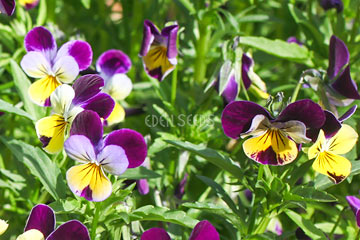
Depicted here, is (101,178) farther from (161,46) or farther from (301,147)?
(161,46)

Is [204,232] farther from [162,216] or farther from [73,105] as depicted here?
[73,105]

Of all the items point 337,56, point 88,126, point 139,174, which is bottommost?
point 139,174

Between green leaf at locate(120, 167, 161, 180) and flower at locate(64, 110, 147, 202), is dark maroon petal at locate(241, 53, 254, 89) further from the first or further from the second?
flower at locate(64, 110, 147, 202)

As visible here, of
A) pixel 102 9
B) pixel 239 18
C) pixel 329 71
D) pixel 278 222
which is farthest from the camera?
pixel 102 9

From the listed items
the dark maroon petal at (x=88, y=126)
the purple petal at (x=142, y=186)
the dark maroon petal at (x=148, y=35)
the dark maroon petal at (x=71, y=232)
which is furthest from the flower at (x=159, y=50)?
the dark maroon petal at (x=71, y=232)

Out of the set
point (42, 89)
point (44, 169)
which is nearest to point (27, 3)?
point (42, 89)

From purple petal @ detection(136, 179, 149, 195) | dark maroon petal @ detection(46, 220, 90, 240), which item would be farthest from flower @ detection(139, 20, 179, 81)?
dark maroon petal @ detection(46, 220, 90, 240)

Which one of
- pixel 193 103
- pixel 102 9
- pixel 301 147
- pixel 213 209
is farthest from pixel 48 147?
pixel 102 9
